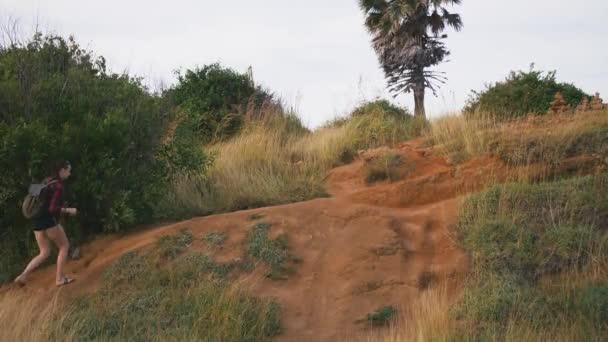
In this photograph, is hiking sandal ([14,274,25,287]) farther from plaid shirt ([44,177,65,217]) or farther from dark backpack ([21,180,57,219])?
plaid shirt ([44,177,65,217])

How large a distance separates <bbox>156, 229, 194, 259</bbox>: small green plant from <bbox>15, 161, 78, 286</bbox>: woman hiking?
1151 millimetres

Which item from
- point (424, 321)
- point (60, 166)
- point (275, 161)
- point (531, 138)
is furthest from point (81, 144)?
point (531, 138)

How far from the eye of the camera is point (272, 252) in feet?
27.2

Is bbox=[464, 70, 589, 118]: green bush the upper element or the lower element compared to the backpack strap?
upper

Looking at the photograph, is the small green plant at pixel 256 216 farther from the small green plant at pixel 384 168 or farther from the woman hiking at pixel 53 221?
the small green plant at pixel 384 168

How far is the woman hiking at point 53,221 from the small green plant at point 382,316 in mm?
3697

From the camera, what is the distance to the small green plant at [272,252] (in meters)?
8.09

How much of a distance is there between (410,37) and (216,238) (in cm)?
1519

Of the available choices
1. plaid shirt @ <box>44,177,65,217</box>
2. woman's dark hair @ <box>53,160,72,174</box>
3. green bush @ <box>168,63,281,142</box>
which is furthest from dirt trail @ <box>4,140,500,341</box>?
green bush @ <box>168,63,281,142</box>

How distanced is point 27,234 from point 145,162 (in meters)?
1.89

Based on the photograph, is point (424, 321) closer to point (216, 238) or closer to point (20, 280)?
point (216, 238)

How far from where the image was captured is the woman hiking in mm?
7910

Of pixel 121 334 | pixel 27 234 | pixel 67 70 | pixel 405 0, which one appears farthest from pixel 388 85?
pixel 121 334

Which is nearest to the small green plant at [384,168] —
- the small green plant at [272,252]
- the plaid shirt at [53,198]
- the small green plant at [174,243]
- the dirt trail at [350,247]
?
the dirt trail at [350,247]
